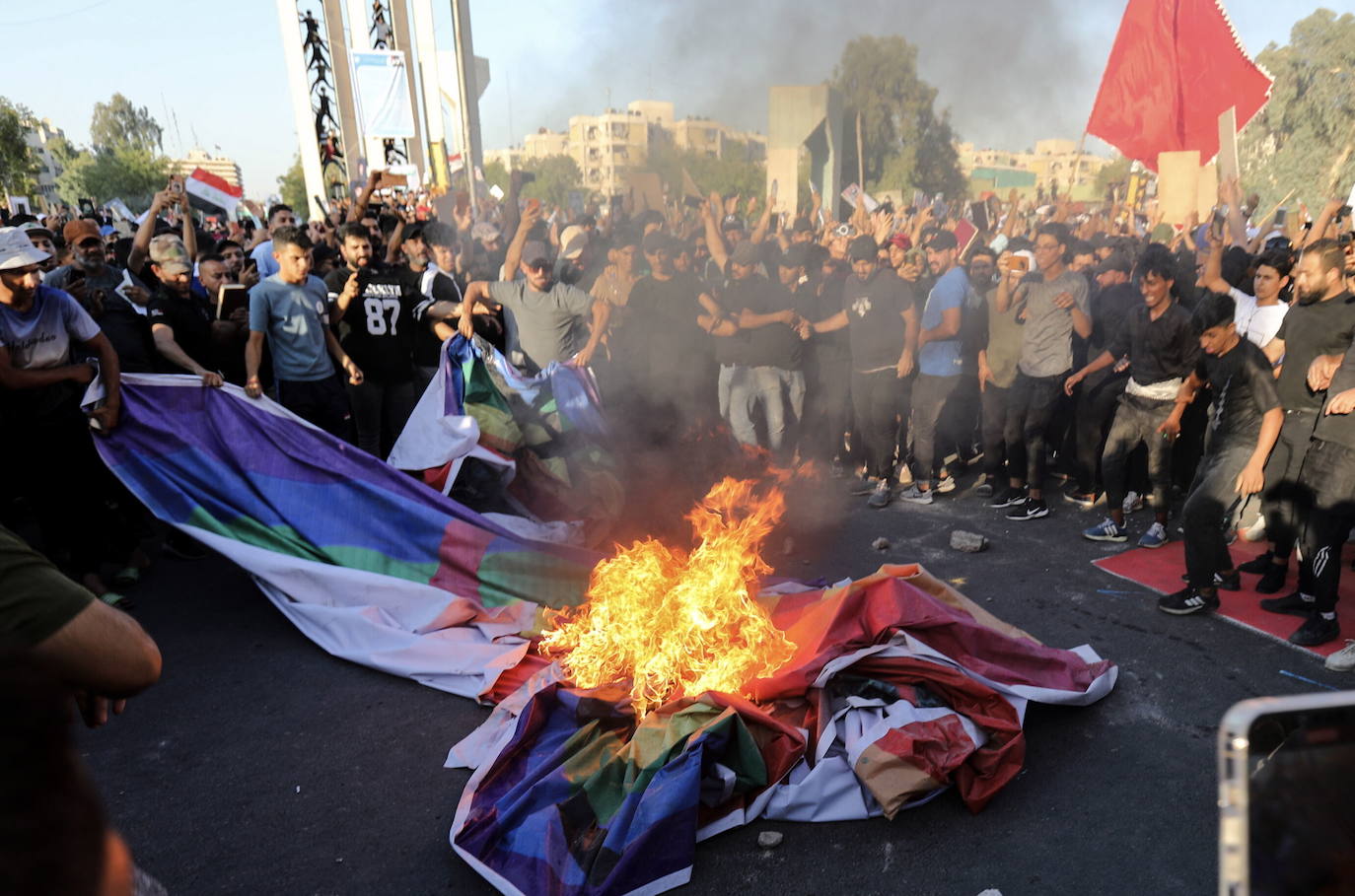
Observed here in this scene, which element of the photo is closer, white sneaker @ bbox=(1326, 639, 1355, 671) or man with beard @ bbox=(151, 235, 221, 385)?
white sneaker @ bbox=(1326, 639, 1355, 671)

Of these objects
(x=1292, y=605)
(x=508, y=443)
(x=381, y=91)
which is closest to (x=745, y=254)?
(x=508, y=443)

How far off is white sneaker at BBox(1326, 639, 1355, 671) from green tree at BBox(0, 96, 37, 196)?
41072mm

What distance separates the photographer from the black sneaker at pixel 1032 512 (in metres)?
6.52

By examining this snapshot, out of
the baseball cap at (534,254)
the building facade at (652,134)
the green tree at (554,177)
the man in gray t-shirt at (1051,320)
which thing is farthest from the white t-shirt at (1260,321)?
the green tree at (554,177)

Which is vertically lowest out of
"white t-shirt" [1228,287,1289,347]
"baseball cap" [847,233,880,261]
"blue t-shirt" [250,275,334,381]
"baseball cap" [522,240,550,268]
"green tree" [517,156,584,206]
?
"white t-shirt" [1228,287,1289,347]

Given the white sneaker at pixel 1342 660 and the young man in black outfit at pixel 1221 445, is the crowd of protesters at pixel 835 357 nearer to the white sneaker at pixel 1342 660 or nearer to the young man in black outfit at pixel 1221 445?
the young man in black outfit at pixel 1221 445

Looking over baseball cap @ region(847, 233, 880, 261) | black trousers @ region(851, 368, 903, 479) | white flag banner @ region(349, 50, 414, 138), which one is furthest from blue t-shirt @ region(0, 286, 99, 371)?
white flag banner @ region(349, 50, 414, 138)

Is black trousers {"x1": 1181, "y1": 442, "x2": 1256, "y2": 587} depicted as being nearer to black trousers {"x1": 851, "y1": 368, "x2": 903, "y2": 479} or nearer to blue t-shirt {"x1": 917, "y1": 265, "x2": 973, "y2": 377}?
blue t-shirt {"x1": 917, "y1": 265, "x2": 973, "y2": 377}

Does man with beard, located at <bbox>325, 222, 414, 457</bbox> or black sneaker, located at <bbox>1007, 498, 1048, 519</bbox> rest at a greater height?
man with beard, located at <bbox>325, 222, 414, 457</bbox>

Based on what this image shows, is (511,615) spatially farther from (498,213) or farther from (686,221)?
(498,213)

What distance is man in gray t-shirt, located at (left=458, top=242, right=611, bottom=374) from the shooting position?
22.4 ft

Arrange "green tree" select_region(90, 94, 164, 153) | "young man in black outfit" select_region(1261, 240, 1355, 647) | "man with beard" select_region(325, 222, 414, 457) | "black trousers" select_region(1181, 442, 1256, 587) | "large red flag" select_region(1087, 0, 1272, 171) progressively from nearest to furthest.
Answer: "young man in black outfit" select_region(1261, 240, 1355, 647)
"black trousers" select_region(1181, 442, 1256, 587)
"man with beard" select_region(325, 222, 414, 457)
"large red flag" select_region(1087, 0, 1272, 171)
"green tree" select_region(90, 94, 164, 153)

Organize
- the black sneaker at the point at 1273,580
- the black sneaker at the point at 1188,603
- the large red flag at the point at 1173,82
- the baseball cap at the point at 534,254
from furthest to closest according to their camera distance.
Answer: the large red flag at the point at 1173,82 < the baseball cap at the point at 534,254 < the black sneaker at the point at 1273,580 < the black sneaker at the point at 1188,603

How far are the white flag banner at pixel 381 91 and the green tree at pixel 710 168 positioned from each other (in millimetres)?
9238
